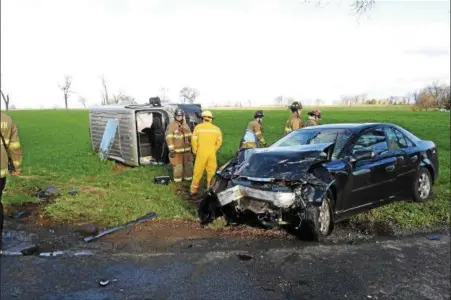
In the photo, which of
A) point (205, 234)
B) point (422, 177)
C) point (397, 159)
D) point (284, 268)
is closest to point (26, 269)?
Answer: point (205, 234)

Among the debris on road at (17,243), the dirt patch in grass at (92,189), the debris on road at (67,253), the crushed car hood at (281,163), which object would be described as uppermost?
the crushed car hood at (281,163)

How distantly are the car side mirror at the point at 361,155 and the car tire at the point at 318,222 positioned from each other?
74 centimetres

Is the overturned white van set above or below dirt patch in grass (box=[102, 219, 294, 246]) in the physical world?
above

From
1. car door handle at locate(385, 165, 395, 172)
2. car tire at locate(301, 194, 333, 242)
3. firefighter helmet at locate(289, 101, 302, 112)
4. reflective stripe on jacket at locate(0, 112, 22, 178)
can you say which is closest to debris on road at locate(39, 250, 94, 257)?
reflective stripe on jacket at locate(0, 112, 22, 178)

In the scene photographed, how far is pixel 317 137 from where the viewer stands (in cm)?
613

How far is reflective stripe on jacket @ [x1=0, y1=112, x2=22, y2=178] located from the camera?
16.3ft

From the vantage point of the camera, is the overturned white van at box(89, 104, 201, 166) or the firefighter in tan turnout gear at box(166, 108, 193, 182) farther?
the overturned white van at box(89, 104, 201, 166)

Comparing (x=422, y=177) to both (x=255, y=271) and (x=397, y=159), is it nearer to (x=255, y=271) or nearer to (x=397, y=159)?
(x=397, y=159)

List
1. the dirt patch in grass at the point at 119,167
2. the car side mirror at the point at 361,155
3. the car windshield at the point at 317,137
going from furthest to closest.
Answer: the dirt patch in grass at the point at 119,167 < the car windshield at the point at 317,137 < the car side mirror at the point at 361,155

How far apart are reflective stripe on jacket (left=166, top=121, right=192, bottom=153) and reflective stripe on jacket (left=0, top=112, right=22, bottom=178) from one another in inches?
151

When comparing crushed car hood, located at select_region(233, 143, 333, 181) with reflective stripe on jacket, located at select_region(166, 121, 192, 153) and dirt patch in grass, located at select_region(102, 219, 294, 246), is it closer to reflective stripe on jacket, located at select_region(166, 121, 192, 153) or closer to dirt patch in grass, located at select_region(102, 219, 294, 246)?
dirt patch in grass, located at select_region(102, 219, 294, 246)

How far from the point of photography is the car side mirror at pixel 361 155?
5477mm

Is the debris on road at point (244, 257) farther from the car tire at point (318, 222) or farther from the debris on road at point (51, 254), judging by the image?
the debris on road at point (51, 254)

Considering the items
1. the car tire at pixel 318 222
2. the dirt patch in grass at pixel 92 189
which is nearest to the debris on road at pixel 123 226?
the dirt patch in grass at pixel 92 189
